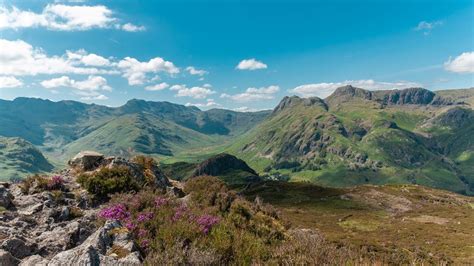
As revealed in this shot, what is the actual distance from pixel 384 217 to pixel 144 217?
79.5 metres

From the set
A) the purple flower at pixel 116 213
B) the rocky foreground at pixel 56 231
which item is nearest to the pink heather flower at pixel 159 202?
the purple flower at pixel 116 213

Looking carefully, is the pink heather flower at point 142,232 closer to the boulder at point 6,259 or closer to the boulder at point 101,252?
the boulder at point 101,252

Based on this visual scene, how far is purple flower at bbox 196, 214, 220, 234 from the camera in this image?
13148 millimetres

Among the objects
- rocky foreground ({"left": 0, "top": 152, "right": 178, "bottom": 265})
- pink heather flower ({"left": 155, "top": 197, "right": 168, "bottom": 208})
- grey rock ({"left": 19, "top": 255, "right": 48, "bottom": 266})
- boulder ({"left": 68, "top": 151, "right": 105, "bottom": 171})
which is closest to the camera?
rocky foreground ({"left": 0, "top": 152, "right": 178, "bottom": 265})

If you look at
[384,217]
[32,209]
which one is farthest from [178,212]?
[384,217]

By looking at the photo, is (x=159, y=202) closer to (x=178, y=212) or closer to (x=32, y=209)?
(x=178, y=212)

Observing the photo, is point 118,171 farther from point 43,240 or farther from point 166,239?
point 166,239

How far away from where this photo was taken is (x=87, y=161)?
2453cm

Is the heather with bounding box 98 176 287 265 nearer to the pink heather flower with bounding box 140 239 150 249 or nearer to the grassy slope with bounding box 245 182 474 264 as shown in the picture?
the pink heather flower with bounding box 140 239 150 249

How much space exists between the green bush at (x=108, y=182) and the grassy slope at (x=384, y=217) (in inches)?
983

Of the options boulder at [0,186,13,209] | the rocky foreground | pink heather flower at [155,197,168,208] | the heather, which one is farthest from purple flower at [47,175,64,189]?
pink heather flower at [155,197,168,208]

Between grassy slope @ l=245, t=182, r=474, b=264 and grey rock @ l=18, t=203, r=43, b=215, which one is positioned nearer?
grey rock @ l=18, t=203, r=43, b=215

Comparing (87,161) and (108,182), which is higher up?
(87,161)

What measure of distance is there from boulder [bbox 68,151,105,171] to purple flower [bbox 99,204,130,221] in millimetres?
10567
